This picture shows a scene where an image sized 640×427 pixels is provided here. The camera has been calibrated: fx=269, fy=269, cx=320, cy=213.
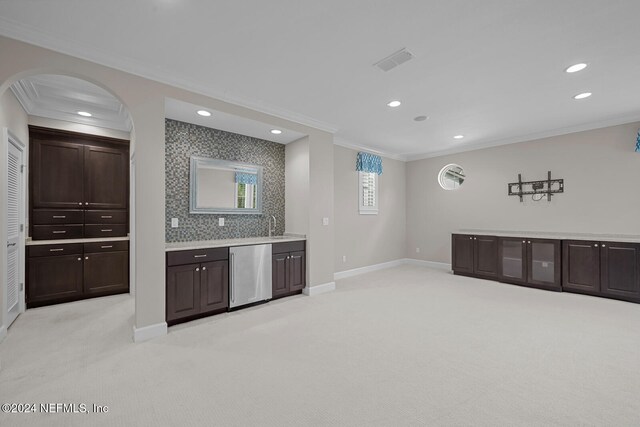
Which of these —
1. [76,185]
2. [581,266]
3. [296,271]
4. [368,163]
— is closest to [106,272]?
[76,185]

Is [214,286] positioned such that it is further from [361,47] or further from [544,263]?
[544,263]

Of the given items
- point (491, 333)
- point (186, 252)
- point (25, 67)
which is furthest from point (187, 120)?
point (491, 333)

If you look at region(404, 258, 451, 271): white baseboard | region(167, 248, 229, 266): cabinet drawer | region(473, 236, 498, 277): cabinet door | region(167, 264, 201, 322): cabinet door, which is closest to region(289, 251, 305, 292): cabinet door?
region(167, 248, 229, 266): cabinet drawer

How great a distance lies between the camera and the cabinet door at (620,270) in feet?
12.8

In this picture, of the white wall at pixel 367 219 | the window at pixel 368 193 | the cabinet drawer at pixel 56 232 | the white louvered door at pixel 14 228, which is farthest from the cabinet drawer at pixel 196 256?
the window at pixel 368 193

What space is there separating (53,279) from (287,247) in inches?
128

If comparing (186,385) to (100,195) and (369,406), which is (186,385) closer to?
(369,406)

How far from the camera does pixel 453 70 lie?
112 inches

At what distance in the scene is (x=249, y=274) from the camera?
369 cm

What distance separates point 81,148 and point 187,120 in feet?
6.48

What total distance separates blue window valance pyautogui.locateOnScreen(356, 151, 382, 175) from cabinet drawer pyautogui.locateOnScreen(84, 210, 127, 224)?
4.47m

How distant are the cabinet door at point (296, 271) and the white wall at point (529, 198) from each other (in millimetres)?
3786

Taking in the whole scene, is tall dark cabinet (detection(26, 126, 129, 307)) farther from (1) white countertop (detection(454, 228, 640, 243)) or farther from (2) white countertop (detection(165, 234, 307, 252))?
(1) white countertop (detection(454, 228, 640, 243))

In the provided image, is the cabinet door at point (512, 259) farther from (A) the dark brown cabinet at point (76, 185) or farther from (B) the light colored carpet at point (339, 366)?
(A) the dark brown cabinet at point (76, 185)
